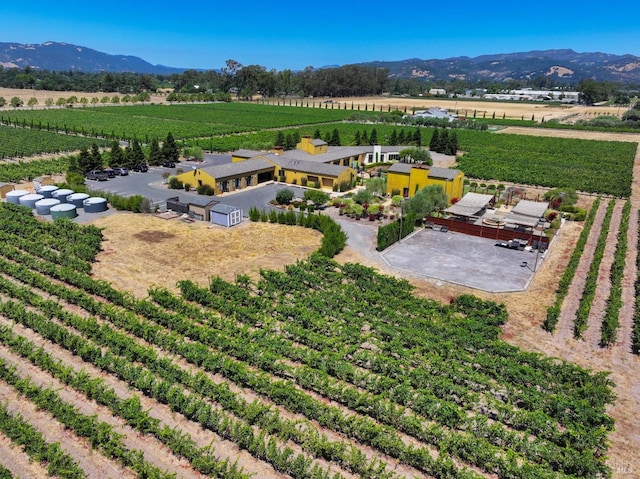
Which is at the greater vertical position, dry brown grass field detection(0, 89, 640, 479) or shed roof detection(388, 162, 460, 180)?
shed roof detection(388, 162, 460, 180)

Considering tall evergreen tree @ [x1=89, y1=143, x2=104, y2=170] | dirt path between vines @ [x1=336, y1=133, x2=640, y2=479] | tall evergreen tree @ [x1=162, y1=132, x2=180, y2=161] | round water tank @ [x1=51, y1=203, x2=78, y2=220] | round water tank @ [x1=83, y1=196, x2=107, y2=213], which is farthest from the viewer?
tall evergreen tree @ [x1=162, y1=132, x2=180, y2=161]

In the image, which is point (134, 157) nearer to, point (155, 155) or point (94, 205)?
point (155, 155)

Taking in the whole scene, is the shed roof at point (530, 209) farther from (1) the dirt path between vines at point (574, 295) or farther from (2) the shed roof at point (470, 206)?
(1) the dirt path between vines at point (574, 295)

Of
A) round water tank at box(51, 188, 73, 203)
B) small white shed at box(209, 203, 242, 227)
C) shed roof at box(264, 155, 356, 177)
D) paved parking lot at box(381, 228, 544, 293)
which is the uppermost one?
shed roof at box(264, 155, 356, 177)

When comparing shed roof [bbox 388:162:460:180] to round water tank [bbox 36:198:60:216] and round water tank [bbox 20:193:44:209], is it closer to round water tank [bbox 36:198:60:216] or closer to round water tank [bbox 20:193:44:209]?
round water tank [bbox 36:198:60:216]

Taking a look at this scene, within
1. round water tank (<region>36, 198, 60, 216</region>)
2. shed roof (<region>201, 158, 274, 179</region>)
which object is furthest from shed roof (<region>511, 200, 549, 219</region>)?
round water tank (<region>36, 198, 60, 216</region>)

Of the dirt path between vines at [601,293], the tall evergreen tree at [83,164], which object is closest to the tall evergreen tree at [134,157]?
the tall evergreen tree at [83,164]

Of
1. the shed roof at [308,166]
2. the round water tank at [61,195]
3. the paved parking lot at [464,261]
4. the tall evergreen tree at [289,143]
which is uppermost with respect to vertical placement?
the tall evergreen tree at [289,143]
